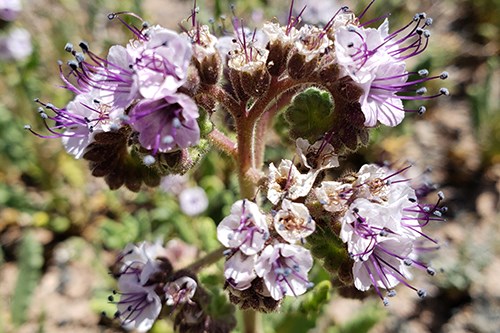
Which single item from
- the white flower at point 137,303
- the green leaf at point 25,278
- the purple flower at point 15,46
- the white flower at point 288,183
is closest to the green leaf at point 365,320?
the white flower at point 137,303

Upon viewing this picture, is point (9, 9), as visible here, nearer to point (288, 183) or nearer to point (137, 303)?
point (137, 303)

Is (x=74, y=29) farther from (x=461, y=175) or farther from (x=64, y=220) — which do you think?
(x=461, y=175)

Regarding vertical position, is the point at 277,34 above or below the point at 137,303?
above

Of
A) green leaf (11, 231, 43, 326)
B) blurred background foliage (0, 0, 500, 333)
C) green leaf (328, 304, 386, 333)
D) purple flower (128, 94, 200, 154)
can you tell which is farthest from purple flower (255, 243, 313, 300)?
green leaf (11, 231, 43, 326)

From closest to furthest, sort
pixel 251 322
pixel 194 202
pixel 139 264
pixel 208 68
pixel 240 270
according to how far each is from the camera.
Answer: pixel 240 270 < pixel 208 68 < pixel 139 264 < pixel 251 322 < pixel 194 202

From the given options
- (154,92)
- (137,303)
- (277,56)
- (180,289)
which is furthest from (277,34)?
(137,303)

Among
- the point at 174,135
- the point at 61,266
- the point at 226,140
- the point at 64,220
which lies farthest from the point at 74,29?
the point at 174,135

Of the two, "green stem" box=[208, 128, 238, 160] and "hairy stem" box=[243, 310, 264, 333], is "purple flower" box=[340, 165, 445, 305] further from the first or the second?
"hairy stem" box=[243, 310, 264, 333]
